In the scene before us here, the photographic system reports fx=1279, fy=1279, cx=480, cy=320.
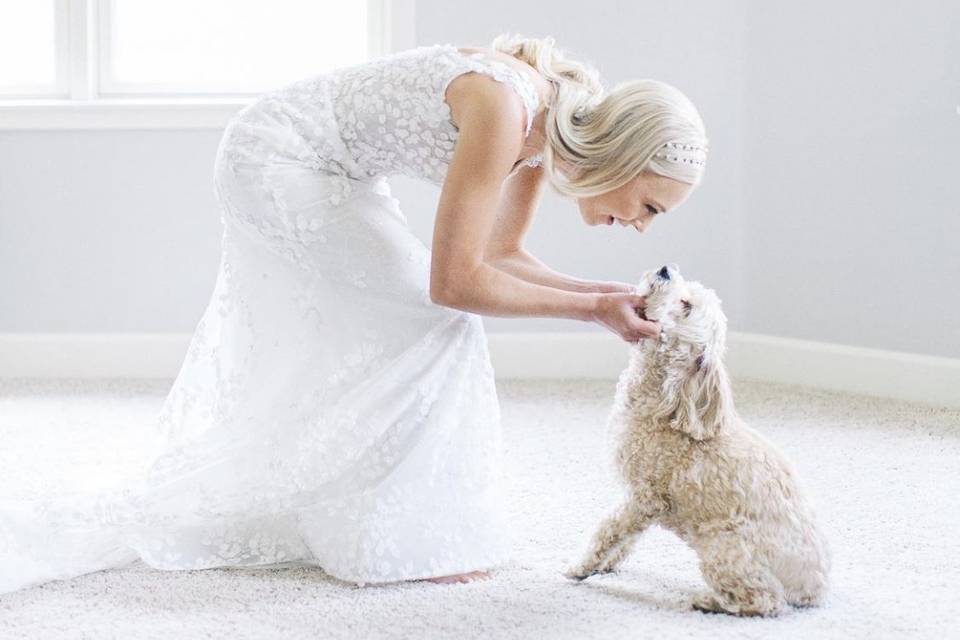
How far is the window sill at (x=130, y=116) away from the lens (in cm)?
412

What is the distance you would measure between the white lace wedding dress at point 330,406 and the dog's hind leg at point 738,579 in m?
0.44

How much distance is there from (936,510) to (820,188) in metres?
1.60

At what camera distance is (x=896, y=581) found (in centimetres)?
225

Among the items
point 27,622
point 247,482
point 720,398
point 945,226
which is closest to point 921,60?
point 945,226

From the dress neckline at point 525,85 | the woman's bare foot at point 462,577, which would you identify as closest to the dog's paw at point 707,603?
the woman's bare foot at point 462,577

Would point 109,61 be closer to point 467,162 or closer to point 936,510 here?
point 467,162

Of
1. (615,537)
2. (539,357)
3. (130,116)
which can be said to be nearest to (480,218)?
(615,537)

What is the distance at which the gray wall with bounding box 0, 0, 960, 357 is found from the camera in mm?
4027

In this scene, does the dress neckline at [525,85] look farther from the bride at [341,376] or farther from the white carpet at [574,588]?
the white carpet at [574,588]

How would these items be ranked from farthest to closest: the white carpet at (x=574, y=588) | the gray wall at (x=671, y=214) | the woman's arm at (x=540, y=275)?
the gray wall at (x=671, y=214) → the woman's arm at (x=540, y=275) → the white carpet at (x=574, y=588)

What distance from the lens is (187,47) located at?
4.37 meters

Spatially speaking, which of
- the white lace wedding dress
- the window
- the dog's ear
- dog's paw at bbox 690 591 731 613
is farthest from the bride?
the window

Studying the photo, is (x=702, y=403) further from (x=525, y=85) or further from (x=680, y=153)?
(x=525, y=85)

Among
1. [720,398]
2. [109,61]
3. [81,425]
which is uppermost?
[109,61]
